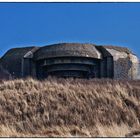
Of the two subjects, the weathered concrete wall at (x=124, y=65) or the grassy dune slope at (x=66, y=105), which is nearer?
the grassy dune slope at (x=66, y=105)

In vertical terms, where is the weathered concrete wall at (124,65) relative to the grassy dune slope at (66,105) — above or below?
below

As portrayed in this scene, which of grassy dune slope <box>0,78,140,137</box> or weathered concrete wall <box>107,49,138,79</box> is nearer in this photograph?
grassy dune slope <box>0,78,140,137</box>

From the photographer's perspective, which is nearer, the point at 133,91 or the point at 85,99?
the point at 85,99

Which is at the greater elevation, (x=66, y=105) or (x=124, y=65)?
(x=66, y=105)

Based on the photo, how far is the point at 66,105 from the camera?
51.0ft

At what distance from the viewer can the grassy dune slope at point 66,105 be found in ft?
44.9

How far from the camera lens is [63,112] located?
48.8 feet

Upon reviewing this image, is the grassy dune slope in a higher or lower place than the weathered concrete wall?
higher

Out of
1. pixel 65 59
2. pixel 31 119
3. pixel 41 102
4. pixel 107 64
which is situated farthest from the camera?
pixel 107 64

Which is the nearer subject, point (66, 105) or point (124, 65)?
point (66, 105)

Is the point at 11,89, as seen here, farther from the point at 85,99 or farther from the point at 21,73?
the point at 21,73

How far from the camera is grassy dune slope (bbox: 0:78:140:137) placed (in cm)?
1367

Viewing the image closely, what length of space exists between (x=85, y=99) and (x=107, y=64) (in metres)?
12.2

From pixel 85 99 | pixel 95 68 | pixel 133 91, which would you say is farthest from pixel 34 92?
pixel 95 68
